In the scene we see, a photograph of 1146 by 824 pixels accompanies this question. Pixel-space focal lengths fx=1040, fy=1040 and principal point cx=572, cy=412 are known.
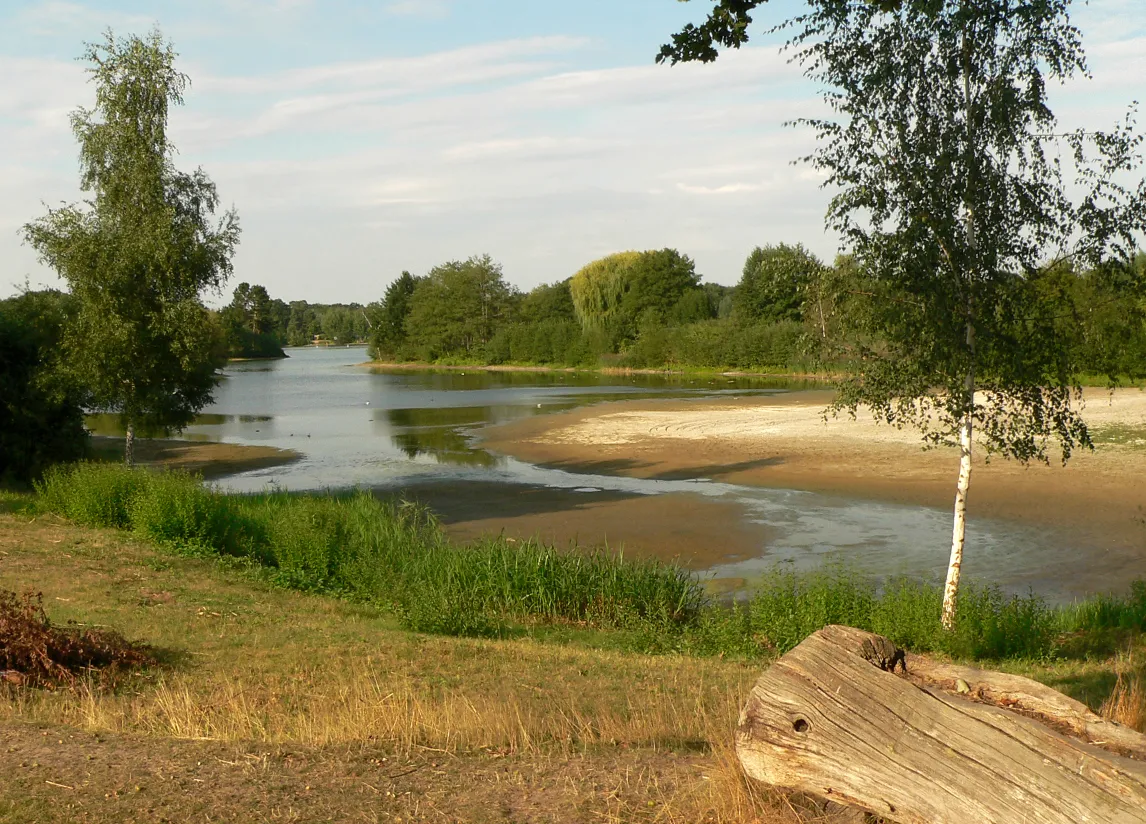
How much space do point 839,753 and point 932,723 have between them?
1.30ft

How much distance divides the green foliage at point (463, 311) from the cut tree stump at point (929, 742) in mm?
114951

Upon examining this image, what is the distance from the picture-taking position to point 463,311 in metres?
121

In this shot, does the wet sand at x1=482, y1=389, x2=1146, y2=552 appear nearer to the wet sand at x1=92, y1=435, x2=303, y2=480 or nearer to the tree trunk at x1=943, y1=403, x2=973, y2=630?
the tree trunk at x1=943, y1=403, x2=973, y2=630

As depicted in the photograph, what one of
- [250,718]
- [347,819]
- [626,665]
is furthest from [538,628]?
[347,819]

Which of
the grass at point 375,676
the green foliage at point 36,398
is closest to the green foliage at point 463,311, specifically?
the green foliage at point 36,398

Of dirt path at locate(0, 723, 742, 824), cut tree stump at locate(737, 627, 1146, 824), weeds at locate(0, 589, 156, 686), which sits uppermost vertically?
cut tree stump at locate(737, 627, 1146, 824)

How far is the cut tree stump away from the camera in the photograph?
379 cm

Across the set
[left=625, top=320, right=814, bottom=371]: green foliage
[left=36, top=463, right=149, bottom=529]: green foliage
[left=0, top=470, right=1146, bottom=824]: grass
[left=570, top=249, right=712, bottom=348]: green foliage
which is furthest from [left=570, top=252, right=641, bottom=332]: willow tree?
[left=0, top=470, right=1146, bottom=824]: grass

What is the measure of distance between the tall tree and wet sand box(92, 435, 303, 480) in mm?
7964

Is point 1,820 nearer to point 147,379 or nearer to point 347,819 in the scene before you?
point 347,819

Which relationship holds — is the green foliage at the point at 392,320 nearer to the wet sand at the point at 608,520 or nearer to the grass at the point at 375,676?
the wet sand at the point at 608,520

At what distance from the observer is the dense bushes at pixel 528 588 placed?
1184 centimetres

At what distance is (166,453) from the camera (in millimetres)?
38062

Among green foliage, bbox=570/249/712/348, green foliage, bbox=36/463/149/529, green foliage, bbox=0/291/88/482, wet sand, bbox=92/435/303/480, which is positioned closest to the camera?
green foliage, bbox=36/463/149/529
